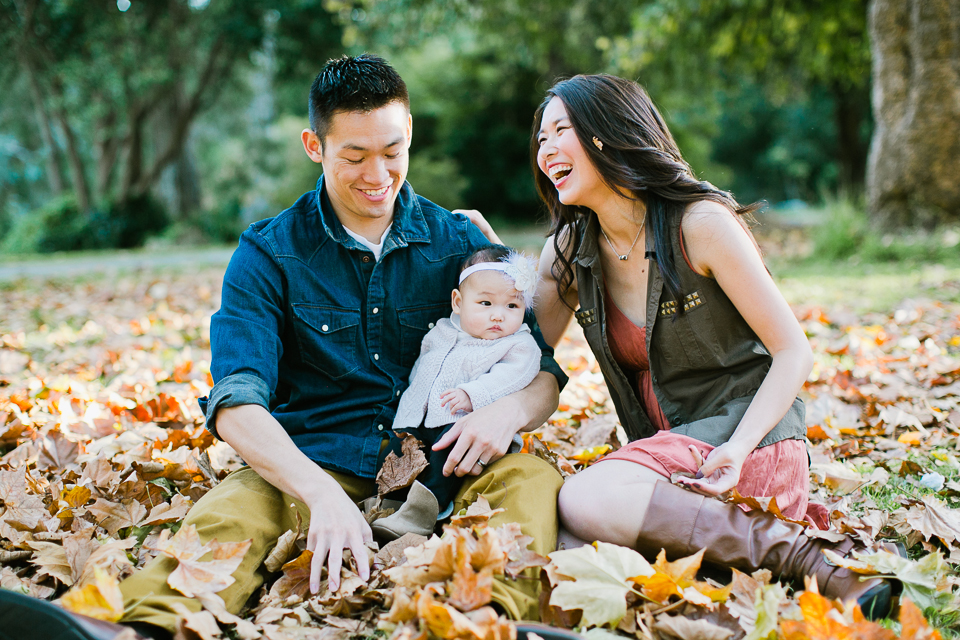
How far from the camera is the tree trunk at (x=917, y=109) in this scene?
7.77 meters

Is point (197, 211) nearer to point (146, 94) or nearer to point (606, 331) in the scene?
point (146, 94)

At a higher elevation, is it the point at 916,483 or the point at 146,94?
the point at 146,94

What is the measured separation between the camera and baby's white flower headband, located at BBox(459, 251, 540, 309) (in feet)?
7.80

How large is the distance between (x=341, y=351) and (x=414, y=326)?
277 millimetres

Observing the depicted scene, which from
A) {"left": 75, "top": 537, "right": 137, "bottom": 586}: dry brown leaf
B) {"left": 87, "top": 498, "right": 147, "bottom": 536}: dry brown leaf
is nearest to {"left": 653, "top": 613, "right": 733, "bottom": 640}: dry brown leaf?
{"left": 75, "top": 537, "right": 137, "bottom": 586}: dry brown leaf

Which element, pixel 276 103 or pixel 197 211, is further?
pixel 276 103

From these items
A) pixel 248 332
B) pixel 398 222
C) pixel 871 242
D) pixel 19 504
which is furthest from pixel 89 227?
pixel 248 332

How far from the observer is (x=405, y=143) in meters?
2.39

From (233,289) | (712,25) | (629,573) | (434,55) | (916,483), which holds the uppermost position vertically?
(434,55)

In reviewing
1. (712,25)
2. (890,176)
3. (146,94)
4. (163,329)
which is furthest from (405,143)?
(146,94)

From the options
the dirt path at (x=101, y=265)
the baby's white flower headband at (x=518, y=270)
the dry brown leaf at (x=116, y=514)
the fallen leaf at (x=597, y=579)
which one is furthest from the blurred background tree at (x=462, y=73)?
the dry brown leaf at (x=116, y=514)

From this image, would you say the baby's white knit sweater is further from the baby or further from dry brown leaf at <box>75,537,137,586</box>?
dry brown leaf at <box>75,537,137,586</box>

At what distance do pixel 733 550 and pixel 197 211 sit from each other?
19.4 meters

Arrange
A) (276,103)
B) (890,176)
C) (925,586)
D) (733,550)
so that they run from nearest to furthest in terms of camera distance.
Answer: (925,586)
(733,550)
(890,176)
(276,103)
